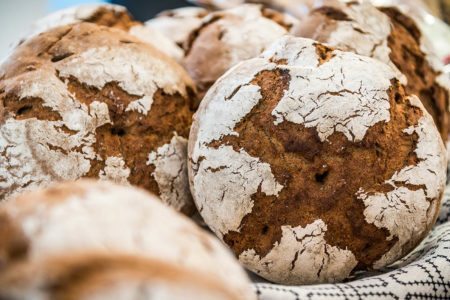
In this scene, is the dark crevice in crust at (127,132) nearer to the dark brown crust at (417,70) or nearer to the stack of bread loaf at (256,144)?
the stack of bread loaf at (256,144)

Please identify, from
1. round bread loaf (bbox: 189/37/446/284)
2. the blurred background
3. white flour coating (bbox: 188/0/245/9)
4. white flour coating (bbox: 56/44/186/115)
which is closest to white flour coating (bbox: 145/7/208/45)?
white flour coating (bbox: 188/0/245/9)

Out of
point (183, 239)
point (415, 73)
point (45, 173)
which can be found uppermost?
point (183, 239)

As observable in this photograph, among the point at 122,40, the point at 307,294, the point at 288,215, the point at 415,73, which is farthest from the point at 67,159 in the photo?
the point at 415,73

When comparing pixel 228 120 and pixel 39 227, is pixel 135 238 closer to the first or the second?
pixel 39 227

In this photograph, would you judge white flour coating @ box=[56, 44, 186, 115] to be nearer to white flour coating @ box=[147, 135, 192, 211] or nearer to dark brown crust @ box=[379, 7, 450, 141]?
white flour coating @ box=[147, 135, 192, 211]

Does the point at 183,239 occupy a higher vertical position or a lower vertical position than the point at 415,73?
higher

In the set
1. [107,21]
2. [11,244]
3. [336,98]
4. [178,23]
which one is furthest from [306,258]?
[178,23]
